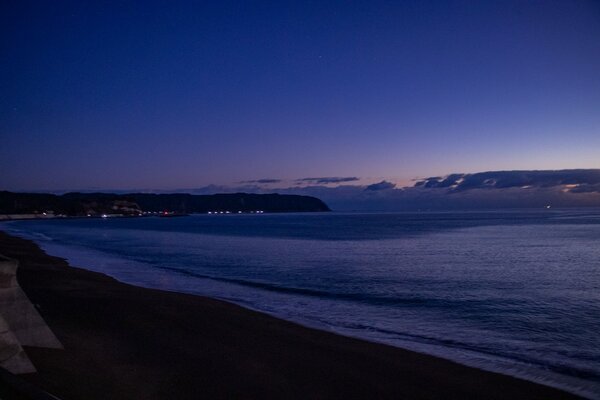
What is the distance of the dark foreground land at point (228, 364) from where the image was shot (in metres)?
7.85

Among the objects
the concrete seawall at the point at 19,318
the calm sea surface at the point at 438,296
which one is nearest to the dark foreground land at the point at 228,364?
the concrete seawall at the point at 19,318

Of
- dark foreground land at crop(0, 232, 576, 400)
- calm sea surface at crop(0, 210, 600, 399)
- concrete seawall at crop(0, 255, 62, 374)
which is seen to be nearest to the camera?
concrete seawall at crop(0, 255, 62, 374)

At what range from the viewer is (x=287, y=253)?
41031mm

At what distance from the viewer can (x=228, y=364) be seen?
9.34 meters

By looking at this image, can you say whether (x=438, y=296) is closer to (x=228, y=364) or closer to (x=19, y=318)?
(x=228, y=364)

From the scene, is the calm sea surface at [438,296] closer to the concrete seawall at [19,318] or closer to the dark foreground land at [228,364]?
the dark foreground land at [228,364]

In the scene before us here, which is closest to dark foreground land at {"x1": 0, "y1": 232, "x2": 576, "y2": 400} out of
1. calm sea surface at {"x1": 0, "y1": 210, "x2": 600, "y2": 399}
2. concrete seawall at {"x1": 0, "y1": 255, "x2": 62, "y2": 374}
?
concrete seawall at {"x1": 0, "y1": 255, "x2": 62, "y2": 374}

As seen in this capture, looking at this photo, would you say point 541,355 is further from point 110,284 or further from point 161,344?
point 110,284

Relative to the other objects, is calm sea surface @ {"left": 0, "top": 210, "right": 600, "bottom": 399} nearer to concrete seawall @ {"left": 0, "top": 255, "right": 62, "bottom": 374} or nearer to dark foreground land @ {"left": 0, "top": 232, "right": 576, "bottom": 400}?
dark foreground land @ {"left": 0, "top": 232, "right": 576, "bottom": 400}

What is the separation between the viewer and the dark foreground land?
785 centimetres

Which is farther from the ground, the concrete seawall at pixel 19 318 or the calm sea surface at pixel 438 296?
the concrete seawall at pixel 19 318

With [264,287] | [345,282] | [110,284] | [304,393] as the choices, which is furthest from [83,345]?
[345,282]

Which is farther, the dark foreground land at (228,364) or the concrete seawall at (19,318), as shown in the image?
the dark foreground land at (228,364)

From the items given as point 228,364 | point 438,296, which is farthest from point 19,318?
point 438,296
